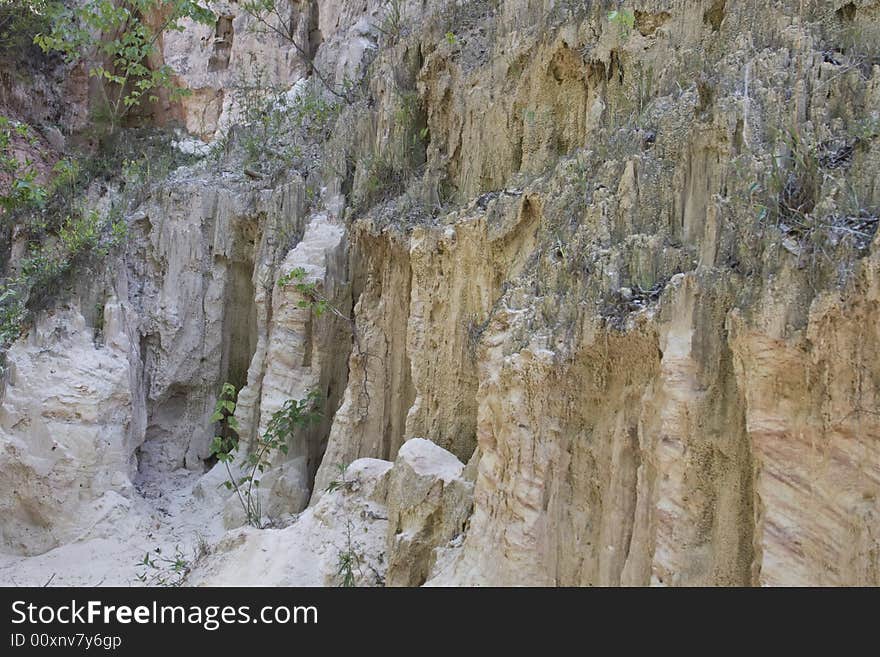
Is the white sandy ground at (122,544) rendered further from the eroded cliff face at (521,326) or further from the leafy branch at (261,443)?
the leafy branch at (261,443)

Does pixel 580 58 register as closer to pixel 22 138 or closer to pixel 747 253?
pixel 747 253

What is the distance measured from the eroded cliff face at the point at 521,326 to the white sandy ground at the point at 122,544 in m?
0.06

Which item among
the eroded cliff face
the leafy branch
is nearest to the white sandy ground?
the eroded cliff face

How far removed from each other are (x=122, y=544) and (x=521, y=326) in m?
5.63

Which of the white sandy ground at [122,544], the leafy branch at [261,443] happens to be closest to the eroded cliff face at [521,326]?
the white sandy ground at [122,544]

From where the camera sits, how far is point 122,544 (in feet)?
28.2

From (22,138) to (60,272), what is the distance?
17.5 feet

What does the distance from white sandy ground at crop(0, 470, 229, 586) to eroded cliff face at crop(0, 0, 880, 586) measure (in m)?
0.06

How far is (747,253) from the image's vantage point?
4238mm

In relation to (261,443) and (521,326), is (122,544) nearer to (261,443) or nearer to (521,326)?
(261,443)

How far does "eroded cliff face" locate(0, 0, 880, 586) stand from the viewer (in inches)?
156

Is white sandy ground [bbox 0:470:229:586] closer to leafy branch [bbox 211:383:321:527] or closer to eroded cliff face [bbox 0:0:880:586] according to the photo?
eroded cliff face [bbox 0:0:880:586]

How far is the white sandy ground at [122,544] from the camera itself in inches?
324

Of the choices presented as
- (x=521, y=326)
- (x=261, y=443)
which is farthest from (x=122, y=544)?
(x=521, y=326)
